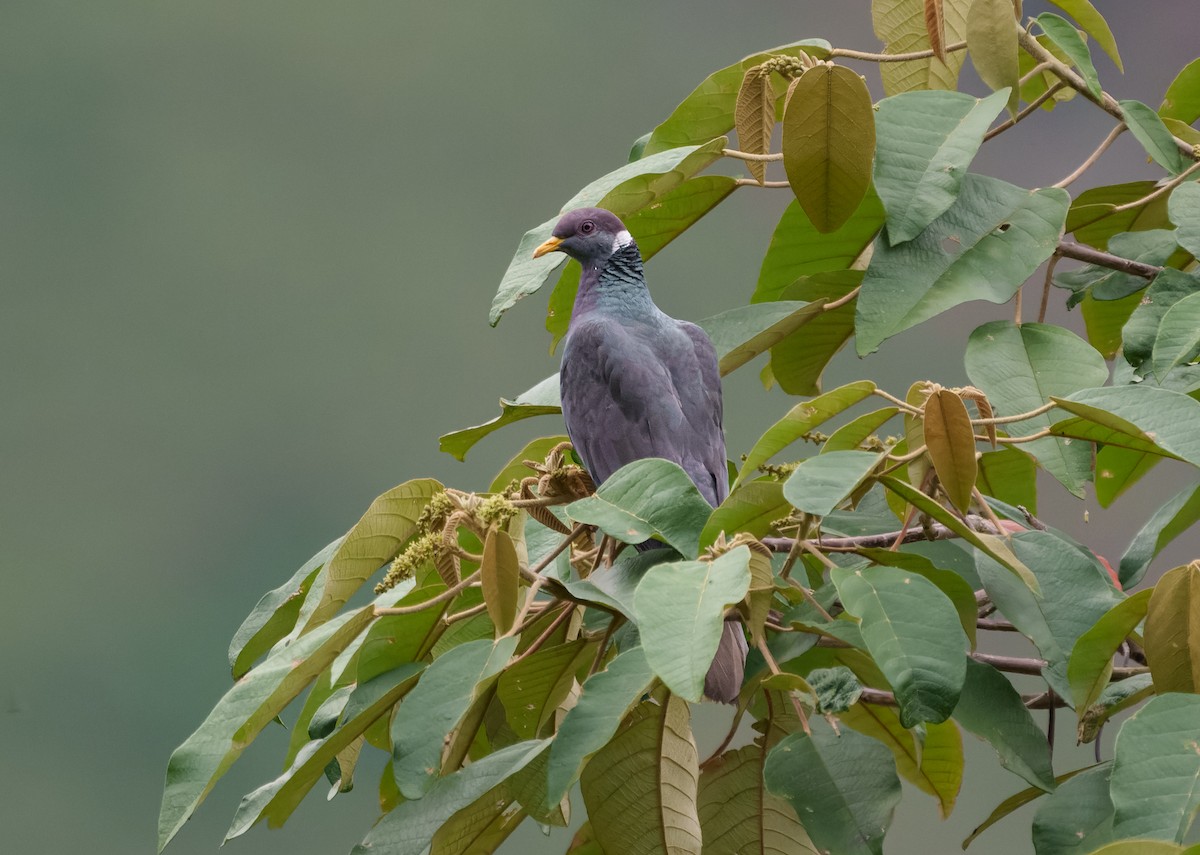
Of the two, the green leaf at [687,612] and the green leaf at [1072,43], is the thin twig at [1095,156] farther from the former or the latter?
the green leaf at [687,612]

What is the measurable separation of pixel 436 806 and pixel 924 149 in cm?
75

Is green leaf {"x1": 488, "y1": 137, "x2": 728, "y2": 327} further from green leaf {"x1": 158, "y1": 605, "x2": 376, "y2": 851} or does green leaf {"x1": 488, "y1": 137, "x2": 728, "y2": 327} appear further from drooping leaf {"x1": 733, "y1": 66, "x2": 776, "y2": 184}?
green leaf {"x1": 158, "y1": 605, "x2": 376, "y2": 851}

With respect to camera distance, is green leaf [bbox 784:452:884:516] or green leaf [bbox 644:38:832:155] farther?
green leaf [bbox 644:38:832:155]

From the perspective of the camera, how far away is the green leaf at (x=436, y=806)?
3.69 feet

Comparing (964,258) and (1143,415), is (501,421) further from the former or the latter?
(1143,415)

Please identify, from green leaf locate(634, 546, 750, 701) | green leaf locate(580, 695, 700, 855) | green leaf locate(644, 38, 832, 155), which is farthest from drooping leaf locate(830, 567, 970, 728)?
green leaf locate(644, 38, 832, 155)

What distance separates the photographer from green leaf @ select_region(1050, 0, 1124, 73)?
151 centimetres

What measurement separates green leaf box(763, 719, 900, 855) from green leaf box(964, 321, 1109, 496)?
326 millimetres

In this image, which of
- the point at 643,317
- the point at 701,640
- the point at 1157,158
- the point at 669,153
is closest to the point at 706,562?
the point at 701,640

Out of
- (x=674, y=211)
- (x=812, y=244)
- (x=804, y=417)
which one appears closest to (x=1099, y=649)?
(x=804, y=417)

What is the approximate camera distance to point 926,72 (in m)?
1.58

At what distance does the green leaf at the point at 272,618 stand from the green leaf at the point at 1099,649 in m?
0.69

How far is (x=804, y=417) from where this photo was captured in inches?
43.6

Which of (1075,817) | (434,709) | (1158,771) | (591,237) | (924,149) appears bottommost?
(1075,817)
